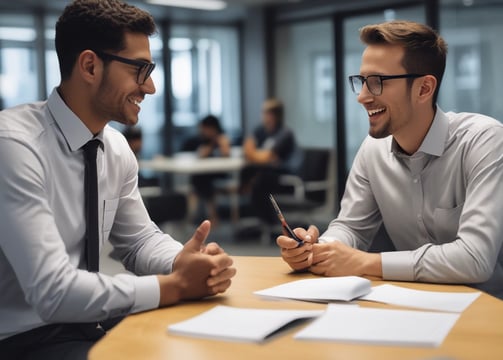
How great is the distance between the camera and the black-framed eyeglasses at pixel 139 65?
6.53ft

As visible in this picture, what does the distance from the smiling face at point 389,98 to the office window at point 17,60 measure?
769 cm

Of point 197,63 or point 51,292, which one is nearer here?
point 51,292

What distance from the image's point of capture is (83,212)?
1.99 metres

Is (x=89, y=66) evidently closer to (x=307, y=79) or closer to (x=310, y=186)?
(x=310, y=186)

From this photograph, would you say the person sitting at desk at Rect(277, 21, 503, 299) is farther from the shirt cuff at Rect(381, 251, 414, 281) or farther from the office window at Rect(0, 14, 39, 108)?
the office window at Rect(0, 14, 39, 108)

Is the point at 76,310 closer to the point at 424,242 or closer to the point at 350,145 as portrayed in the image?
the point at 424,242

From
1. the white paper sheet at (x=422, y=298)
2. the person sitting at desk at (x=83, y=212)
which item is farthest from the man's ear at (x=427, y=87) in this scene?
the person sitting at desk at (x=83, y=212)

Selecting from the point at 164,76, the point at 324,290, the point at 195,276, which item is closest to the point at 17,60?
the point at 164,76

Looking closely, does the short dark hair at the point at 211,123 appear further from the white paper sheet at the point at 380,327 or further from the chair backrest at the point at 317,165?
the white paper sheet at the point at 380,327

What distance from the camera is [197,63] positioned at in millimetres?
10586

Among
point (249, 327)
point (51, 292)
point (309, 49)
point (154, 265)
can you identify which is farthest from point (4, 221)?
point (309, 49)

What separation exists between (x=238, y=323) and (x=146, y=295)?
30cm

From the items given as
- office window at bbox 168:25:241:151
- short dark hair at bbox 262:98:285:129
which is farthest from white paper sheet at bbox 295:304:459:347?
office window at bbox 168:25:241:151

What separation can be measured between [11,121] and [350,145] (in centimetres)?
737
